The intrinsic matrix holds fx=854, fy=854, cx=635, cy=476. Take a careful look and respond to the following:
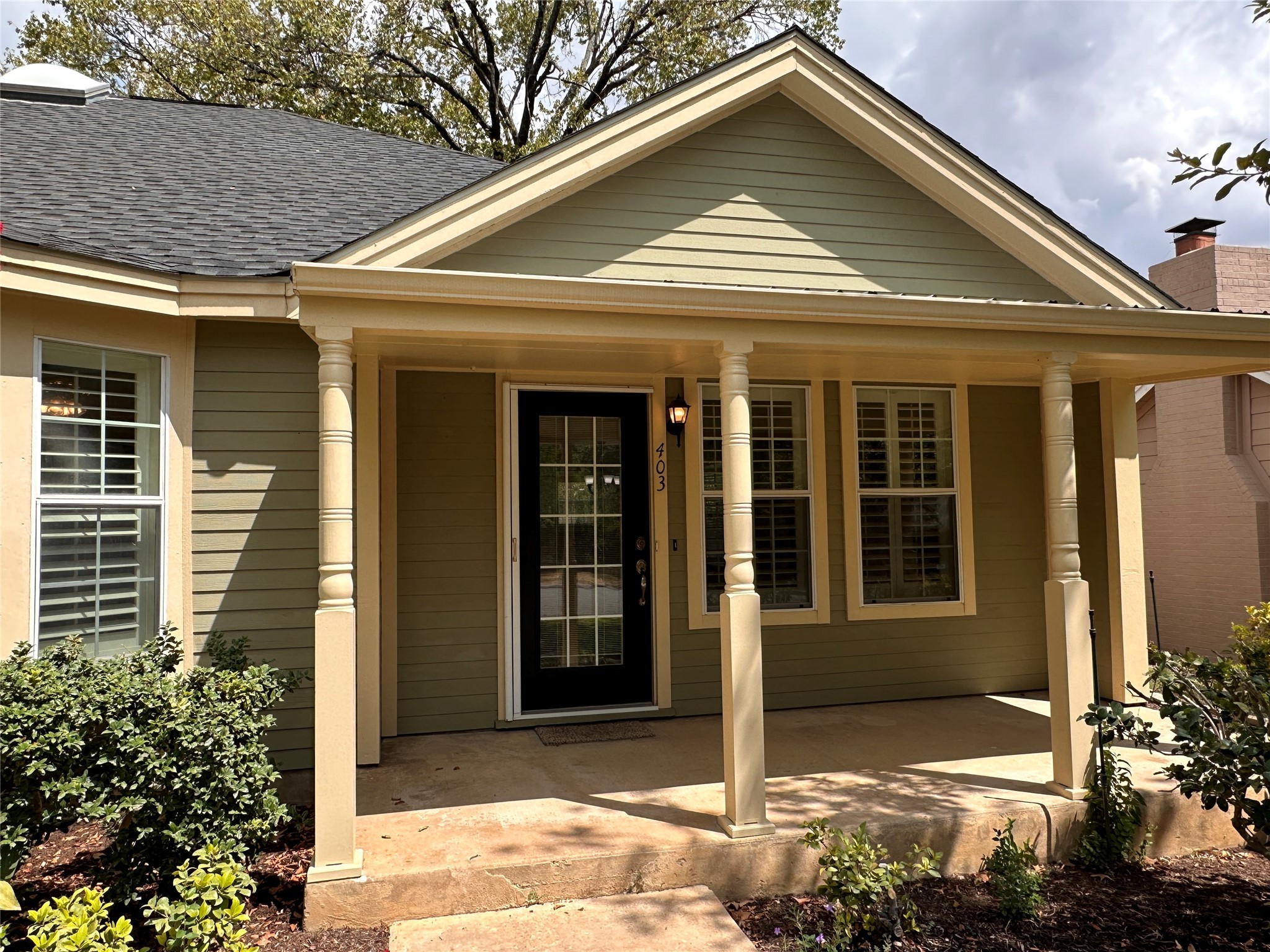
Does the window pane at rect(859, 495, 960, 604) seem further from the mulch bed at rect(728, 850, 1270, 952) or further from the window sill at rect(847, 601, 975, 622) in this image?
the mulch bed at rect(728, 850, 1270, 952)

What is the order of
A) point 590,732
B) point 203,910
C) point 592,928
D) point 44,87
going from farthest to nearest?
point 44,87 → point 590,732 → point 592,928 → point 203,910

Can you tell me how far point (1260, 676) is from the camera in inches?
153

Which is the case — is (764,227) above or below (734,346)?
above

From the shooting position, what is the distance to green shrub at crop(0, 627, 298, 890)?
313cm

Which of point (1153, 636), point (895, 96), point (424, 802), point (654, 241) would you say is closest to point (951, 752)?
point (424, 802)

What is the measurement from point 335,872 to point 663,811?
60.0 inches

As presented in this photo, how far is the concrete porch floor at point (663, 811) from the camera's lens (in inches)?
141

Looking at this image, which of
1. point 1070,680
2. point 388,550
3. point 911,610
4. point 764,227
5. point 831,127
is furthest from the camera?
point 911,610

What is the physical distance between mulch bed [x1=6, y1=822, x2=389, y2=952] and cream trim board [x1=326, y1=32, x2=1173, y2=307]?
2.83 m

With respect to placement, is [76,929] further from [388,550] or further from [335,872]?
[388,550]

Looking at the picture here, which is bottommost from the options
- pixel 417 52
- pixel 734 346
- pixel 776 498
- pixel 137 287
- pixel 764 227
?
pixel 776 498

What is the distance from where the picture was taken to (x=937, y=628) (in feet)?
21.6

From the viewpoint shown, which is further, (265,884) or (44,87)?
(44,87)

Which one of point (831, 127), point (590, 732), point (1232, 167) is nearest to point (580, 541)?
point (590, 732)
